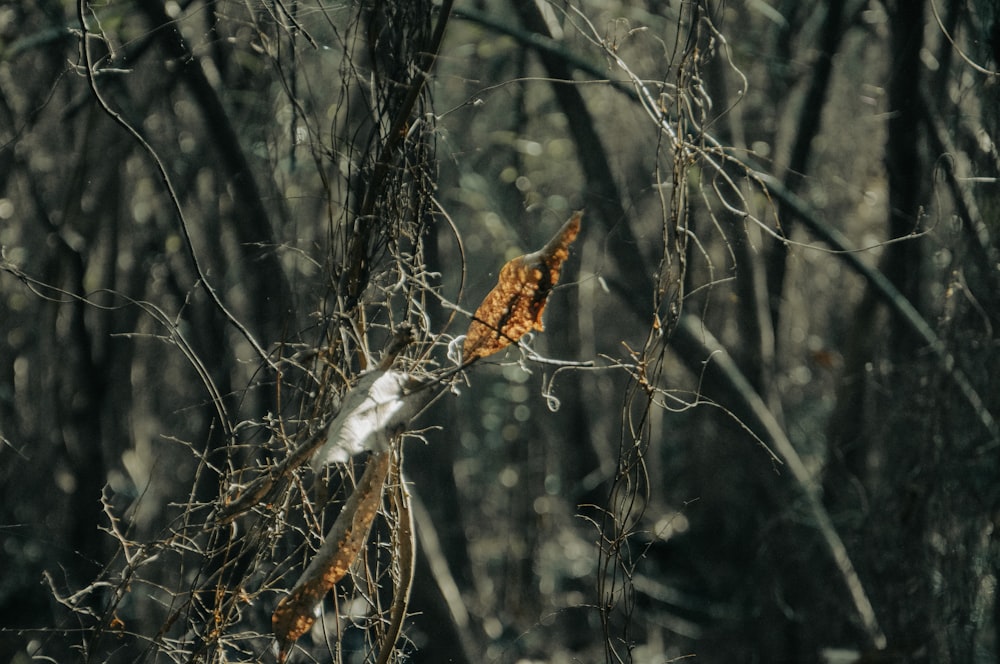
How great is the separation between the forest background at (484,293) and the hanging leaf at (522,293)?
0.09 meters

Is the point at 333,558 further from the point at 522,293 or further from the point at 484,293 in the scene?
the point at 484,293

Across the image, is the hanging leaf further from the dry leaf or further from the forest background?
the dry leaf

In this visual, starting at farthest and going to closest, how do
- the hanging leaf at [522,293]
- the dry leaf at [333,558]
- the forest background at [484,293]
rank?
1. the forest background at [484,293]
2. the hanging leaf at [522,293]
3. the dry leaf at [333,558]

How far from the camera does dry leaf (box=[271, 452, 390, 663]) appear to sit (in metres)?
2.32

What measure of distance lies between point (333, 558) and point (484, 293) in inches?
167

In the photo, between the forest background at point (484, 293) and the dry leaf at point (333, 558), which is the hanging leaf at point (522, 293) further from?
the dry leaf at point (333, 558)

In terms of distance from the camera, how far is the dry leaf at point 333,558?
2.32 metres

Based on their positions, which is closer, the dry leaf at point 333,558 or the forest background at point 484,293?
the dry leaf at point 333,558

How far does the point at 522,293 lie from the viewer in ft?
8.07

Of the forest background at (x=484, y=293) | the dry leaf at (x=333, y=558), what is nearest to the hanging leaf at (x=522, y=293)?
the forest background at (x=484, y=293)

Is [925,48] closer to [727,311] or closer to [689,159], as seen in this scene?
[727,311]

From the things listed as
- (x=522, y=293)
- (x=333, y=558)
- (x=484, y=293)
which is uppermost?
(x=522, y=293)

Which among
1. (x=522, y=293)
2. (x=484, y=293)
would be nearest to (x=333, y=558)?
(x=522, y=293)

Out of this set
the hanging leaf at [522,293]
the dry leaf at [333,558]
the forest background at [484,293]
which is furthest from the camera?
the forest background at [484,293]
